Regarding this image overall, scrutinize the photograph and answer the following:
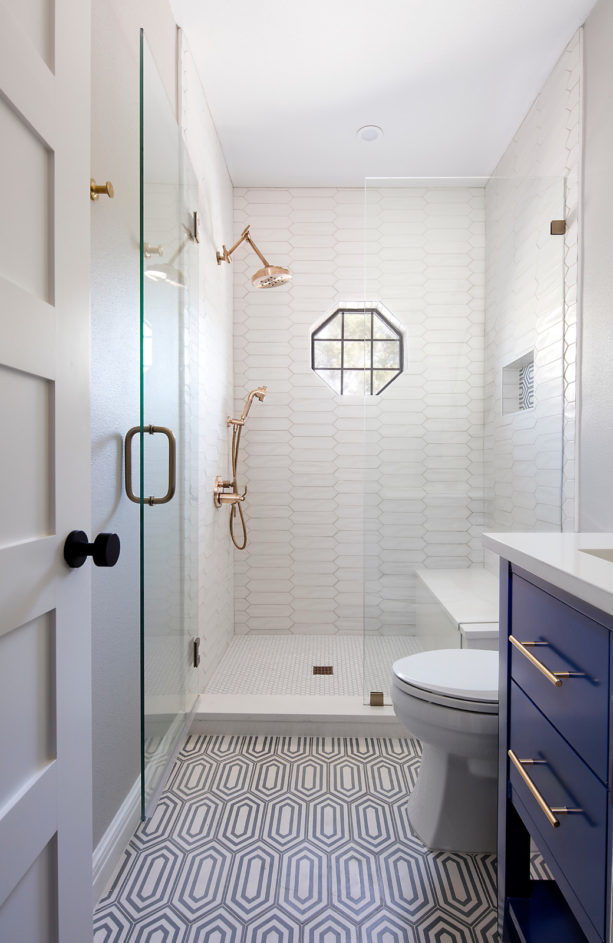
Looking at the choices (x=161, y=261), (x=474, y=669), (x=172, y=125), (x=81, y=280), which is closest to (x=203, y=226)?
(x=172, y=125)

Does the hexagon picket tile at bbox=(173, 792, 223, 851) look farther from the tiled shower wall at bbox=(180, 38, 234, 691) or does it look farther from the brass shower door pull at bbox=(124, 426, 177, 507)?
the brass shower door pull at bbox=(124, 426, 177, 507)

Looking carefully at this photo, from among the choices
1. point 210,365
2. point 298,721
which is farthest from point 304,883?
point 210,365

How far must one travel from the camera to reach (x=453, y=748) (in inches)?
56.4

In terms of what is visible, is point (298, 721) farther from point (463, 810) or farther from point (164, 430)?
point (164, 430)

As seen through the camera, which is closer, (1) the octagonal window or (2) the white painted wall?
(2) the white painted wall

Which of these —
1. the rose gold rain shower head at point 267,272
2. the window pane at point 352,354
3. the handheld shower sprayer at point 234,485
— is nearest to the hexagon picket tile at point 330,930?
the handheld shower sprayer at point 234,485

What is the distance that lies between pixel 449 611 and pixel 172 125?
1.86 meters

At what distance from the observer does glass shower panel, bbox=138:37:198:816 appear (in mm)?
1312

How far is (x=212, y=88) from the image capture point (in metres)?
2.37

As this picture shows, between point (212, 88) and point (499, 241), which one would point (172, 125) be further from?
point (499, 241)

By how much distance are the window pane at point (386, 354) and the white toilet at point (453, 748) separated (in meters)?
1.24

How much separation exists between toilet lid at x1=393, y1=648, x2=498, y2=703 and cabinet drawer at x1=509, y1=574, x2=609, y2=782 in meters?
0.36

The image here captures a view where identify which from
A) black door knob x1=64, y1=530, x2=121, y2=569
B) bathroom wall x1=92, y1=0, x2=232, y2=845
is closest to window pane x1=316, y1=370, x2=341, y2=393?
bathroom wall x1=92, y1=0, x2=232, y2=845

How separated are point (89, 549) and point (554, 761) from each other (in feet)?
2.69
